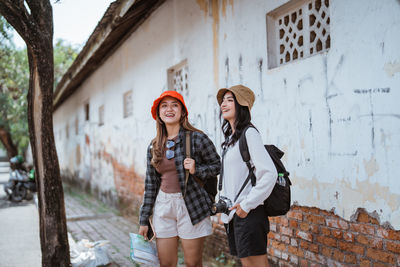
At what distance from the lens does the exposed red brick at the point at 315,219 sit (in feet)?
9.94

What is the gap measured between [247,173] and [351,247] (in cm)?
112

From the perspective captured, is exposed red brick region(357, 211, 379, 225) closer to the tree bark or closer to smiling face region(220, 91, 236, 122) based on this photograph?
smiling face region(220, 91, 236, 122)

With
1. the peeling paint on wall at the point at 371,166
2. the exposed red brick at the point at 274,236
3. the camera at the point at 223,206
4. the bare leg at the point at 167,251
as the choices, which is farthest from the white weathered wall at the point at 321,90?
the bare leg at the point at 167,251

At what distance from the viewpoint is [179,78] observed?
5840 millimetres

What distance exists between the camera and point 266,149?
2.36 metres

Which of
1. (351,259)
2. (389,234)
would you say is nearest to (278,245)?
(351,259)

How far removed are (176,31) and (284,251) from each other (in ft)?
12.2

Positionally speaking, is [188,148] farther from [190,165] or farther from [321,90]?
[321,90]

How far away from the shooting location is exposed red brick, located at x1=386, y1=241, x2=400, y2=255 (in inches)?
94.4

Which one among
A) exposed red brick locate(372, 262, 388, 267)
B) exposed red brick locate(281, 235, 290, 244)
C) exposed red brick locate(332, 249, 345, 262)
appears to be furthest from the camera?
exposed red brick locate(281, 235, 290, 244)

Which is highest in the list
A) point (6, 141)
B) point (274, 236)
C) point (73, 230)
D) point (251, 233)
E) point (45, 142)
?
point (6, 141)

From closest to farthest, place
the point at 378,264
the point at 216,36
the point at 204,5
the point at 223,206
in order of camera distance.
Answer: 1. the point at 223,206
2. the point at 378,264
3. the point at 216,36
4. the point at 204,5

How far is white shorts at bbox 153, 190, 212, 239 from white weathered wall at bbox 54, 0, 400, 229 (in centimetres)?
111


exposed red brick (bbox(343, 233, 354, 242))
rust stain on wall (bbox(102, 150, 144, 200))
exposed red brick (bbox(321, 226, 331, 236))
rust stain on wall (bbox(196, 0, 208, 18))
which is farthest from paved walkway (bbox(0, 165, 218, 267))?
rust stain on wall (bbox(196, 0, 208, 18))
